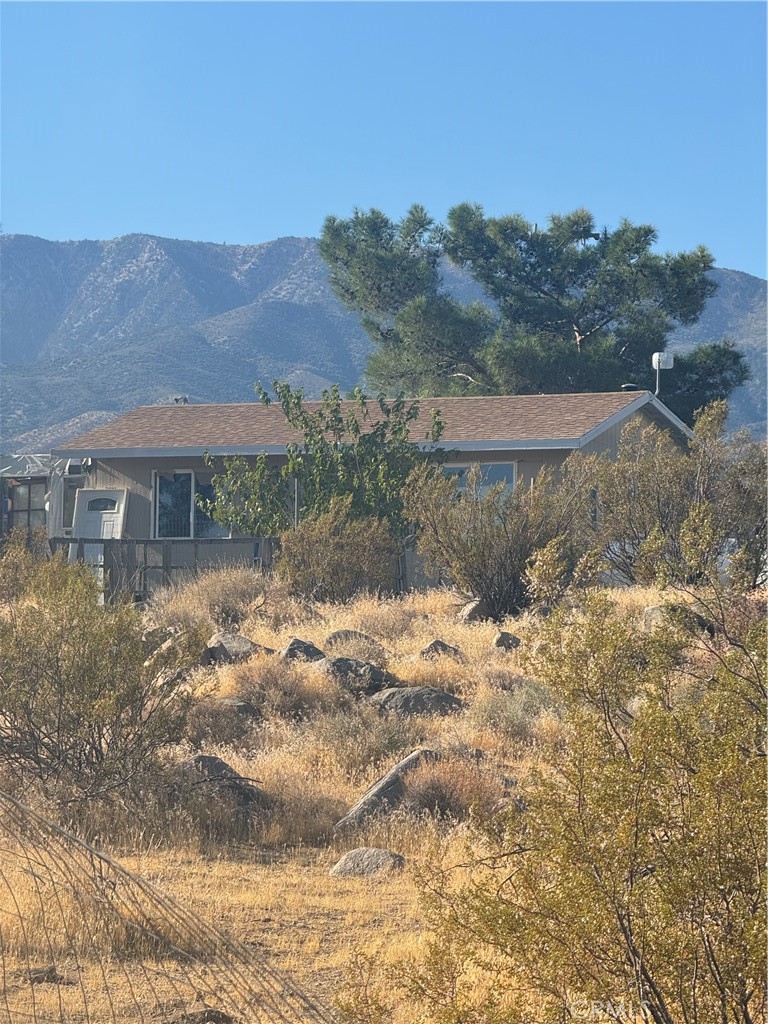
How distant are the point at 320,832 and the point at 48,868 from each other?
2.19 metres

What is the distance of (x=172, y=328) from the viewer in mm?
121062

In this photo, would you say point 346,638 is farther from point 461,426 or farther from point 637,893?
point 461,426

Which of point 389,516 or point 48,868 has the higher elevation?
point 389,516

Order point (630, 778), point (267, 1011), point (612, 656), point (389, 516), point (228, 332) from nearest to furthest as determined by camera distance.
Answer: point (630, 778), point (612, 656), point (267, 1011), point (389, 516), point (228, 332)

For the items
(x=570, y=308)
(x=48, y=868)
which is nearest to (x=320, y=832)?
(x=48, y=868)

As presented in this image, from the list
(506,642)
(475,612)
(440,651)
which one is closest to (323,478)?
(475,612)

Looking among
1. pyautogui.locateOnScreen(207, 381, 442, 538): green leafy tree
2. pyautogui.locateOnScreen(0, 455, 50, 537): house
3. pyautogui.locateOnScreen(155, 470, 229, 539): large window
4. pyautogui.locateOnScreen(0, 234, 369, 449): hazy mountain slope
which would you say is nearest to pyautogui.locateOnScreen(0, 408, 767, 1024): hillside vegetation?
pyautogui.locateOnScreen(207, 381, 442, 538): green leafy tree

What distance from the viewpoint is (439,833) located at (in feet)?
27.6

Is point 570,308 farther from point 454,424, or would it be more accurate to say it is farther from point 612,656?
point 612,656

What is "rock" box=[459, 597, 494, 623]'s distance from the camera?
53.6 feet

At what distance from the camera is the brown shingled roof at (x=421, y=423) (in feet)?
75.6

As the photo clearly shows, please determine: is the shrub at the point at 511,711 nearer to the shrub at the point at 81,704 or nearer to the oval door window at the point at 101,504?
the shrub at the point at 81,704

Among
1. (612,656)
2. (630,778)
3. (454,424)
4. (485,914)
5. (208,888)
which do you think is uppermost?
(454,424)

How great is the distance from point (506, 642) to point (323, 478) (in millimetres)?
7202
